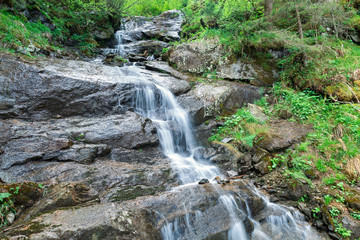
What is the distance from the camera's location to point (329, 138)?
511 centimetres

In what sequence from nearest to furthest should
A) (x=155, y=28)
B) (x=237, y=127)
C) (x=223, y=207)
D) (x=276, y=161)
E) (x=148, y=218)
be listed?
(x=148, y=218), (x=223, y=207), (x=276, y=161), (x=237, y=127), (x=155, y=28)

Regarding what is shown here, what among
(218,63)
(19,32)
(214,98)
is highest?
(19,32)

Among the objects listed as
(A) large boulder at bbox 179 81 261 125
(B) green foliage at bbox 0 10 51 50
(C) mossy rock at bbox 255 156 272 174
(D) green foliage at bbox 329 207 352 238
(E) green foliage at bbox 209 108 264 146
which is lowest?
(D) green foliage at bbox 329 207 352 238

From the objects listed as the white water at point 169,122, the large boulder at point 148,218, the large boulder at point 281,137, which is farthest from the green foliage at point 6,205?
the large boulder at point 281,137

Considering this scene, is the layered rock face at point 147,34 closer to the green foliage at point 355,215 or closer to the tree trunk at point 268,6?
the tree trunk at point 268,6

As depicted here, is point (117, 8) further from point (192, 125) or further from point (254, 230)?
point (254, 230)

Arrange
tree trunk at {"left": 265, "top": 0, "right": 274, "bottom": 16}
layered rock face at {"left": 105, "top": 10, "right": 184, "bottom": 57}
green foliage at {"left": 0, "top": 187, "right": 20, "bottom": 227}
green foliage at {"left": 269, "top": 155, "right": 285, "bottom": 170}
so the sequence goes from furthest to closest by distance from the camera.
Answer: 1. layered rock face at {"left": 105, "top": 10, "right": 184, "bottom": 57}
2. tree trunk at {"left": 265, "top": 0, "right": 274, "bottom": 16}
3. green foliage at {"left": 269, "top": 155, "right": 285, "bottom": 170}
4. green foliage at {"left": 0, "top": 187, "right": 20, "bottom": 227}

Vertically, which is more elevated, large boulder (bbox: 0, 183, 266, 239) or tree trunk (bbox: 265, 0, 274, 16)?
tree trunk (bbox: 265, 0, 274, 16)

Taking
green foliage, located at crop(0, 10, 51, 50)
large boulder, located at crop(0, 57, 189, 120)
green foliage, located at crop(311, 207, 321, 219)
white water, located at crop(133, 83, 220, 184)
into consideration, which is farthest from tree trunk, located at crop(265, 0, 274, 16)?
green foliage, located at crop(0, 10, 51, 50)

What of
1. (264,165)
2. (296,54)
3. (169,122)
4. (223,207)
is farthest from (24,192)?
(296,54)

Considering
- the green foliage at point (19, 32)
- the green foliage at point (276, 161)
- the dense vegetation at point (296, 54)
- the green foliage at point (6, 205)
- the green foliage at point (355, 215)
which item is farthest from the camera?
the green foliage at point (19, 32)

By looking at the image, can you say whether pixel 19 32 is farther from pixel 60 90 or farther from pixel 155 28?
pixel 155 28

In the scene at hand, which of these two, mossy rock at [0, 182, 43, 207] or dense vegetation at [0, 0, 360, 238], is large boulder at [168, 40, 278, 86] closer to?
dense vegetation at [0, 0, 360, 238]

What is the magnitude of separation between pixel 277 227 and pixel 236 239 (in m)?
1.01
